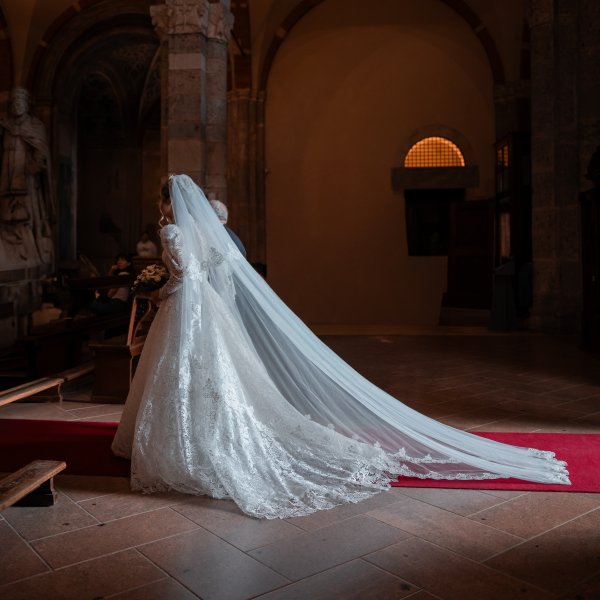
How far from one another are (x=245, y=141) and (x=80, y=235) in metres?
8.36

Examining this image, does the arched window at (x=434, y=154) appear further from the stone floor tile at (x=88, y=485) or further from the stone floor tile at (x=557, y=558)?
the stone floor tile at (x=557, y=558)

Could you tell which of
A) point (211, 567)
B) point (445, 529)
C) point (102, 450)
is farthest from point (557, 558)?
point (102, 450)

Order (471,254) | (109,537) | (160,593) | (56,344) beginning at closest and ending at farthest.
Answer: (160,593) → (109,537) → (56,344) → (471,254)

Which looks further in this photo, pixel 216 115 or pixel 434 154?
pixel 434 154

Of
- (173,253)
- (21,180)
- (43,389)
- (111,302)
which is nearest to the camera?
(173,253)

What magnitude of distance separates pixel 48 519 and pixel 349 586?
151 cm

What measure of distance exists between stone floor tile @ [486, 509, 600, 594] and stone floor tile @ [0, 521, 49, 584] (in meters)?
1.75

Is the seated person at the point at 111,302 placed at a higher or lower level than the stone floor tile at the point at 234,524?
higher

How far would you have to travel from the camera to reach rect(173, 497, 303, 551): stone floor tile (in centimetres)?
282

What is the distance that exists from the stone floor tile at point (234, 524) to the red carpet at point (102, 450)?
0.70 metres

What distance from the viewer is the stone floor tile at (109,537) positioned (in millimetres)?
2686

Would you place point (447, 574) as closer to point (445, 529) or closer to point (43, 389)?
point (445, 529)

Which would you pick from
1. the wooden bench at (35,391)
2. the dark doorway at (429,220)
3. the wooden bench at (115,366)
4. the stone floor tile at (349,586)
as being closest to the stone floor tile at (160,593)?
the stone floor tile at (349,586)

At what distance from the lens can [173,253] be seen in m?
3.79
